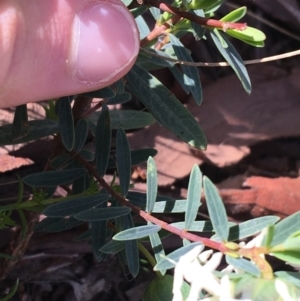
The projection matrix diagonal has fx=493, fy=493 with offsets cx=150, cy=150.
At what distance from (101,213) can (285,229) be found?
347mm

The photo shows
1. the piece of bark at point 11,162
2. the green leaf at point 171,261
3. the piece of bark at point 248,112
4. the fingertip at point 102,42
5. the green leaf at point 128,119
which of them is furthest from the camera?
the piece of bark at point 248,112

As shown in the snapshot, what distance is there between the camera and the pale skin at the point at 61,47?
66cm

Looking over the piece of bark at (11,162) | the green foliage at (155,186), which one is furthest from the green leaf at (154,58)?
the piece of bark at (11,162)

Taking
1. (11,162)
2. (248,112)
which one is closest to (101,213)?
(11,162)

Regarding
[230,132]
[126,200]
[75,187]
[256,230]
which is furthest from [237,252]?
→ [230,132]

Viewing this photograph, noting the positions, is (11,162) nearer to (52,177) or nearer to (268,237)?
(52,177)

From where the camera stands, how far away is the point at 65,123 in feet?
2.89

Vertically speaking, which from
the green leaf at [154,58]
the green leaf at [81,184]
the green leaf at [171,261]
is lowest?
the green leaf at [81,184]

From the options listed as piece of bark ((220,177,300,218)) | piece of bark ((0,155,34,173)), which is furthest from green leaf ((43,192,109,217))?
piece of bark ((220,177,300,218))

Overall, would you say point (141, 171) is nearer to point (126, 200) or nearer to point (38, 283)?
point (38, 283)

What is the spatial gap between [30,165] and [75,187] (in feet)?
1.46

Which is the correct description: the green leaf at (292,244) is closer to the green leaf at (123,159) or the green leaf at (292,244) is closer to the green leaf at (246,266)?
the green leaf at (246,266)

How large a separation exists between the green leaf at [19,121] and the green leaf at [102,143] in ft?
0.46

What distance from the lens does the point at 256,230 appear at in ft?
2.13
